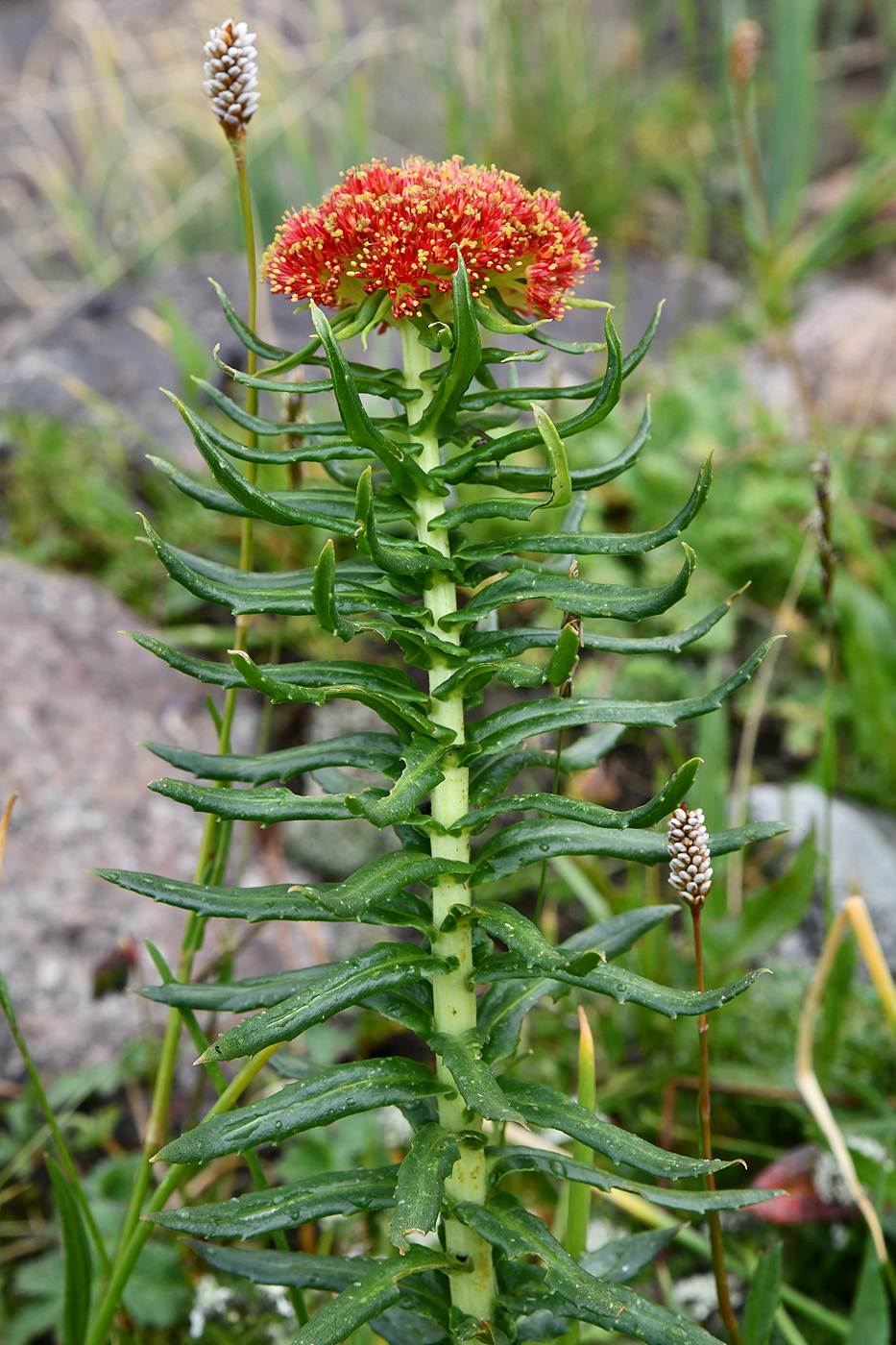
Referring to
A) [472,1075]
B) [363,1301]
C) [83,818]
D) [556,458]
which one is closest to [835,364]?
[83,818]

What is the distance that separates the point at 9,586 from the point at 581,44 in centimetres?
462

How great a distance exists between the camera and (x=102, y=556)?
3.40 meters

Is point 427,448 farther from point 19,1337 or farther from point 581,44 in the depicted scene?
point 581,44

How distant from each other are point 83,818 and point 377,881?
1.83 meters

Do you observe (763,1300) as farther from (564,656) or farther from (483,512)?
(483,512)

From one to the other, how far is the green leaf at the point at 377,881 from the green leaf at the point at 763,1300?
645 mm

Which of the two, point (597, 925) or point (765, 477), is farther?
point (765, 477)

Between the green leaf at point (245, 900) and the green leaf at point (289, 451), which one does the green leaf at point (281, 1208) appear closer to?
the green leaf at point (245, 900)

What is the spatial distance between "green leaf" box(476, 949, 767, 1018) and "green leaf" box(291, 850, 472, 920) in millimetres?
113

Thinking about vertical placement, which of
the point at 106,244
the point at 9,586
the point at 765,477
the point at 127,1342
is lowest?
the point at 127,1342

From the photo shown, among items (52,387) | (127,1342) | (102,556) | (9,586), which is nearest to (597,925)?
(127,1342)

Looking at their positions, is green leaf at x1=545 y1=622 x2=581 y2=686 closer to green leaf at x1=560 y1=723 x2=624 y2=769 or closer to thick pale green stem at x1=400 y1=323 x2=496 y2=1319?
thick pale green stem at x1=400 y1=323 x2=496 y2=1319

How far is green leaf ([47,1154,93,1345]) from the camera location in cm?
124

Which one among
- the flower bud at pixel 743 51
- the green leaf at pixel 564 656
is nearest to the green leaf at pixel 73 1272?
the green leaf at pixel 564 656
